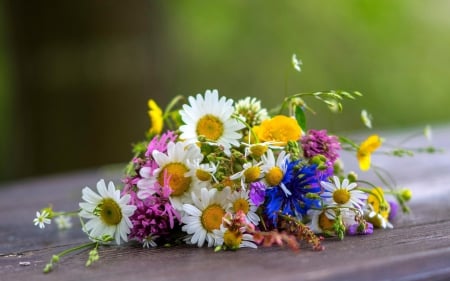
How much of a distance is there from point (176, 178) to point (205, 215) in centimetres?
6

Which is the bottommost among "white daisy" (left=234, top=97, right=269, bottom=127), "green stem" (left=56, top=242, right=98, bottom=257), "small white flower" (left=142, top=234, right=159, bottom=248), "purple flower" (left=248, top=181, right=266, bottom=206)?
"green stem" (left=56, top=242, right=98, bottom=257)

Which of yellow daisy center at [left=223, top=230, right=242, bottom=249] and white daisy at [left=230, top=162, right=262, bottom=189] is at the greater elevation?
white daisy at [left=230, top=162, right=262, bottom=189]

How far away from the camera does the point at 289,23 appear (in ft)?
22.5

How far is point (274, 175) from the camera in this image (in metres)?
0.97

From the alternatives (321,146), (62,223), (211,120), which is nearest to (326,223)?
(321,146)

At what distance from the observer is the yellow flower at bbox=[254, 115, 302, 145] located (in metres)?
1.02

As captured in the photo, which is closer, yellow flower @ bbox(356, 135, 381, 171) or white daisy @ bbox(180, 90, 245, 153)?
white daisy @ bbox(180, 90, 245, 153)

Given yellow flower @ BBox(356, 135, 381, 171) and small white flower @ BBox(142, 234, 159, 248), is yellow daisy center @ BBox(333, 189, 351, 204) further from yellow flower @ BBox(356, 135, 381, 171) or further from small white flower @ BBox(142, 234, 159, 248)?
small white flower @ BBox(142, 234, 159, 248)

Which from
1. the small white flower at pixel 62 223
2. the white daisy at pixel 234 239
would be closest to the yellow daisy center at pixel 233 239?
the white daisy at pixel 234 239

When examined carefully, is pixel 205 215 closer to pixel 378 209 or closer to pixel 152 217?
pixel 152 217

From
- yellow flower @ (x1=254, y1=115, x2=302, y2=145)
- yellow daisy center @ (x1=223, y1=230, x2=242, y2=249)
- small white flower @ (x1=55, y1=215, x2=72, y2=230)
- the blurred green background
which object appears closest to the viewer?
yellow daisy center @ (x1=223, y1=230, x2=242, y2=249)

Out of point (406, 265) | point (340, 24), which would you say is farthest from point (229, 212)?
point (340, 24)

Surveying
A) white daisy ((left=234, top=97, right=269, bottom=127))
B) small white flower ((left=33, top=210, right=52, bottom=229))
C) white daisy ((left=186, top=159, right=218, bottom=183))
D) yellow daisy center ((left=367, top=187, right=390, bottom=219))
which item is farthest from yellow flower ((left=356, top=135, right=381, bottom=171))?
small white flower ((left=33, top=210, right=52, bottom=229))

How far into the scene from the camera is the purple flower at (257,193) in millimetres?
964
